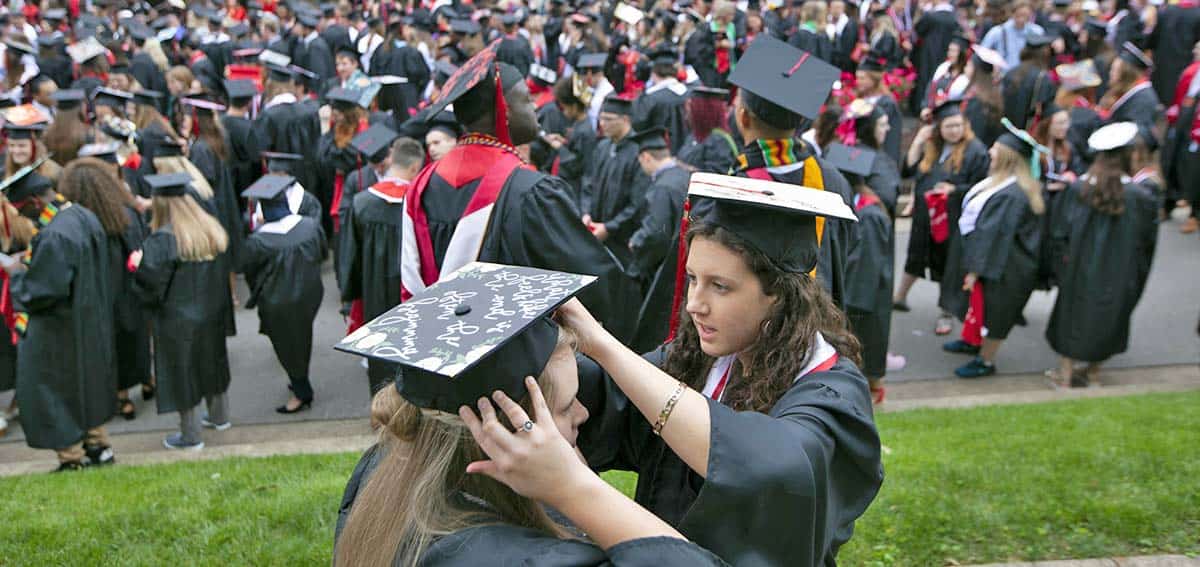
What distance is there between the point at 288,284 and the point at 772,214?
5.33 meters

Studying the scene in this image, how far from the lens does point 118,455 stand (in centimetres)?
647

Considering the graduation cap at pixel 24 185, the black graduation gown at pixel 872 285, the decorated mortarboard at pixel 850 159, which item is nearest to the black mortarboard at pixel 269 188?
the graduation cap at pixel 24 185

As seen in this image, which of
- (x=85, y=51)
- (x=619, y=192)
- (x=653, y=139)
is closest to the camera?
(x=653, y=139)

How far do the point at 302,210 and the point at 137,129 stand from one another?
3010 millimetres

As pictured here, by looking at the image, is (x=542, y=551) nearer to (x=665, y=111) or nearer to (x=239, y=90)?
(x=665, y=111)

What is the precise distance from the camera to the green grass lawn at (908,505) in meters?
3.95

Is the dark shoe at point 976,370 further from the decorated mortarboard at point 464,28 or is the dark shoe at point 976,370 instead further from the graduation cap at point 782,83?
the decorated mortarboard at point 464,28

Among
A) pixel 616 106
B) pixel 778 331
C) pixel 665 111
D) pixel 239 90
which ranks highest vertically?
pixel 778 331

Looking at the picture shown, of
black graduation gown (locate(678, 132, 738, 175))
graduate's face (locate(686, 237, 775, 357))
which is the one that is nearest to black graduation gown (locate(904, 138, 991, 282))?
black graduation gown (locate(678, 132, 738, 175))

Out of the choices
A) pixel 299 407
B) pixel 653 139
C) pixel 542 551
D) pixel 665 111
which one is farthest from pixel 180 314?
pixel 665 111

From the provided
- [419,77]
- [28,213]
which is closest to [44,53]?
[419,77]

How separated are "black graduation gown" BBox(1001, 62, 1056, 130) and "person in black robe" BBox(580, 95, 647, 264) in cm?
499

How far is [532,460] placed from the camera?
1.53 metres

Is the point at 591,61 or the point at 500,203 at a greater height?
the point at 500,203
